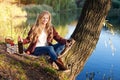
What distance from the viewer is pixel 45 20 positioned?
655 cm

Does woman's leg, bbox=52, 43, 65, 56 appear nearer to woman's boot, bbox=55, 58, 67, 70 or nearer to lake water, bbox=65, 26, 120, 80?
woman's boot, bbox=55, 58, 67, 70

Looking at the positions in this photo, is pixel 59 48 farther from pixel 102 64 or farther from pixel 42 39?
pixel 102 64

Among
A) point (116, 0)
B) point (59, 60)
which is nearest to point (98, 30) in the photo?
Answer: point (59, 60)

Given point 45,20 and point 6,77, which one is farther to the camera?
point 45,20

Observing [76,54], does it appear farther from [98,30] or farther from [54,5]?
[54,5]

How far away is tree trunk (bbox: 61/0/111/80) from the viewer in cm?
607

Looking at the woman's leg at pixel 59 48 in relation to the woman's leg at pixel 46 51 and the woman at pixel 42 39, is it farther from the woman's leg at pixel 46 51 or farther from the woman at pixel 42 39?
the woman's leg at pixel 46 51

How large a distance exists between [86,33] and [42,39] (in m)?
0.77

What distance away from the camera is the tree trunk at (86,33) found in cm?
607

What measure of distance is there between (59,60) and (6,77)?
99 centimetres

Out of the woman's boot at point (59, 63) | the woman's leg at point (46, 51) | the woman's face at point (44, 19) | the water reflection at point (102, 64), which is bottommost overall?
the water reflection at point (102, 64)

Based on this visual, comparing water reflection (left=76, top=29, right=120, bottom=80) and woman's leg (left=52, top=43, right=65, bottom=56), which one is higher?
woman's leg (left=52, top=43, right=65, bottom=56)

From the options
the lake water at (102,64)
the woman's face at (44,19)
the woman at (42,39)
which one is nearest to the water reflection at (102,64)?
the lake water at (102,64)

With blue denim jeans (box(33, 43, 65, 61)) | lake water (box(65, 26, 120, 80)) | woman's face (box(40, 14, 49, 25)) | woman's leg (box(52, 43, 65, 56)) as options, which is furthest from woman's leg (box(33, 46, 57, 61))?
lake water (box(65, 26, 120, 80))
